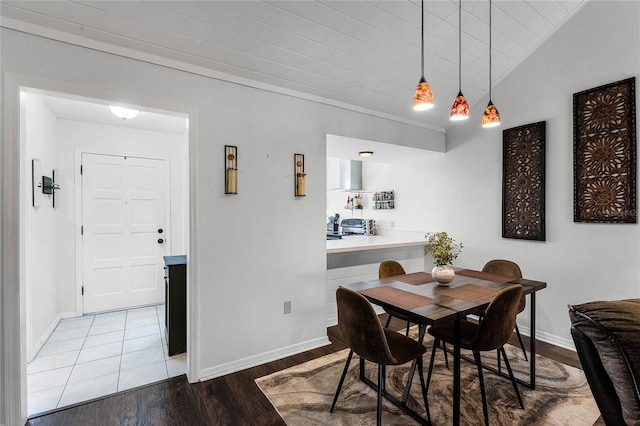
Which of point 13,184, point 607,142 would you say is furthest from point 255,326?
point 607,142

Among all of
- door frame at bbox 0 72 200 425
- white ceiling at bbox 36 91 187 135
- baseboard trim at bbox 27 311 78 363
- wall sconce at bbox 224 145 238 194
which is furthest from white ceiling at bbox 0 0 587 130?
baseboard trim at bbox 27 311 78 363

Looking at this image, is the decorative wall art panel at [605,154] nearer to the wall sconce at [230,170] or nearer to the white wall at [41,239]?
the wall sconce at [230,170]

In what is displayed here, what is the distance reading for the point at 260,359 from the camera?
2.65 meters

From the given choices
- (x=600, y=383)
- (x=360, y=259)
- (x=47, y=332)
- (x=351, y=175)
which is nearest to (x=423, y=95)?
(x=600, y=383)

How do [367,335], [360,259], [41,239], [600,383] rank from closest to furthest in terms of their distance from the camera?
[600,383] < [367,335] < [41,239] < [360,259]

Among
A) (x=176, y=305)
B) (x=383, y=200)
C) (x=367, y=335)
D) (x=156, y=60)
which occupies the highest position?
(x=156, y=60)

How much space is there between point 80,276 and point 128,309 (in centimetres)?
73

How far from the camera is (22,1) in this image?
67.1 inches

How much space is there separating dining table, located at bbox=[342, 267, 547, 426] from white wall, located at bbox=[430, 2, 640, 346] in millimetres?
992

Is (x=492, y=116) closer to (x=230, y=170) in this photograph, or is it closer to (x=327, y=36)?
(x=327, y=36)

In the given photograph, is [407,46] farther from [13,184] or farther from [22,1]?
[13,184]

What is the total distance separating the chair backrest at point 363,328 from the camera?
1614 mm

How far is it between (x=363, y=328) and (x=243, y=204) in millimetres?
1462

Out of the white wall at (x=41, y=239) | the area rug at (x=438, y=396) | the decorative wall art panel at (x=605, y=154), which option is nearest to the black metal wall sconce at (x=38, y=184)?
the white wall at (x=41, y=239)
